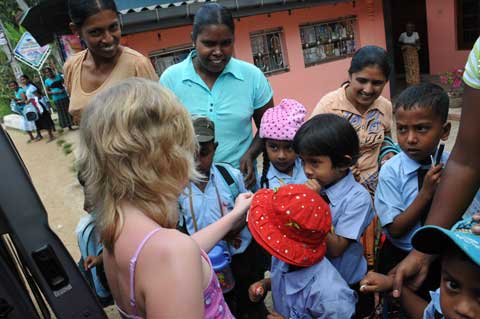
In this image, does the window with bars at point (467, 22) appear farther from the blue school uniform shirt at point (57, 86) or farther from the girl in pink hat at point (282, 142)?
the blue school uniform shirt at point (57, 86)

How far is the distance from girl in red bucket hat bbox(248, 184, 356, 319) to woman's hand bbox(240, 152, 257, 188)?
2.34ft

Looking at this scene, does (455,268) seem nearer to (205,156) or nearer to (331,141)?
(331,141)

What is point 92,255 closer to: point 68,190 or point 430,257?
point 430,257

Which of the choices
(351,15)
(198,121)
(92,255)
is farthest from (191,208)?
(351,15)

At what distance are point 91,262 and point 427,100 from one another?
193cm

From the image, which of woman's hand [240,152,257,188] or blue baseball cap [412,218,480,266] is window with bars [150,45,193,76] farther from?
blue baseball cap [412,218,480,266]

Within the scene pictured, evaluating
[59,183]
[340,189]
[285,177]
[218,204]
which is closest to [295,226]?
[340,189]

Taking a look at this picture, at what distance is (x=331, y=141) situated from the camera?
186 cm

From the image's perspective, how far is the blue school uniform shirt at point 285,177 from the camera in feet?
7.70

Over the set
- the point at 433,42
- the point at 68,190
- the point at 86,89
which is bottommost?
the point at 68,190

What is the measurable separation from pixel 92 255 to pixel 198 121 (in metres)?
0.98

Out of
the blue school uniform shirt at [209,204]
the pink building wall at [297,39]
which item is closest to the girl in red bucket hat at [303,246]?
the blue school uniform shirt at [209,204]

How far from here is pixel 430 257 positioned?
1.51 m

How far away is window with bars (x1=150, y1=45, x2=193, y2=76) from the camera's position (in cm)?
638
